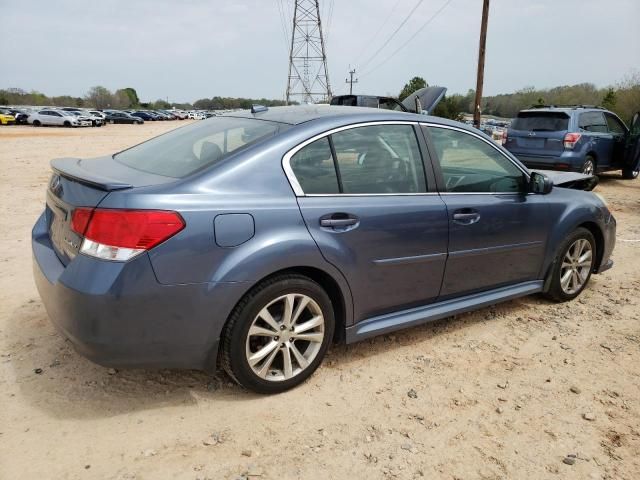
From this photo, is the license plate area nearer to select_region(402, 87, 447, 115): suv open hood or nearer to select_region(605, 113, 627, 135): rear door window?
select_region(605, 113, 627, 135): rear door window

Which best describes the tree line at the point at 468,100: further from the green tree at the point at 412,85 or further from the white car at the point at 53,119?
the white car at the point at 53,119

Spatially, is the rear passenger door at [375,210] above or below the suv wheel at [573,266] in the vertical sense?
above

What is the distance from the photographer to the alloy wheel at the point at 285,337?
271 cm

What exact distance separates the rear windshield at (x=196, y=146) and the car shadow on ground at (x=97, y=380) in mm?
1182

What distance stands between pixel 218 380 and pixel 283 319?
23.9 inches

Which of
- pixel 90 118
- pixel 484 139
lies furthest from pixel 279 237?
pixel 90 118

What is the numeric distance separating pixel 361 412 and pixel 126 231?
1.53m

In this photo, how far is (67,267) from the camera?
2459 mm

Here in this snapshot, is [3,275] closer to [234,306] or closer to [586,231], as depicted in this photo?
[234,306]

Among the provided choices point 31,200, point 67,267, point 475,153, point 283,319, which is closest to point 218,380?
point 283,319

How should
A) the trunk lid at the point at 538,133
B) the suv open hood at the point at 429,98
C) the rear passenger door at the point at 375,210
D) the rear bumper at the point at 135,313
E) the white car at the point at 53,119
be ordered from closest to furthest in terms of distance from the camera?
1. the rear bumper at the point at 135,313
2. the rear passenger door at the point at 375,210
3. the suv open hood at the point at 429,98
4. the trunk lid at the point at 538,133
5. the white car at the point at 53,119

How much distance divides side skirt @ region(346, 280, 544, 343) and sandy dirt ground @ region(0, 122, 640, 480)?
9.8 inches

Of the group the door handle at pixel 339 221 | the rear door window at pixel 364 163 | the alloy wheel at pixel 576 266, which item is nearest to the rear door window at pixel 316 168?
the rear door window at pixel 364 163

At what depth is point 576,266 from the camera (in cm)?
436
